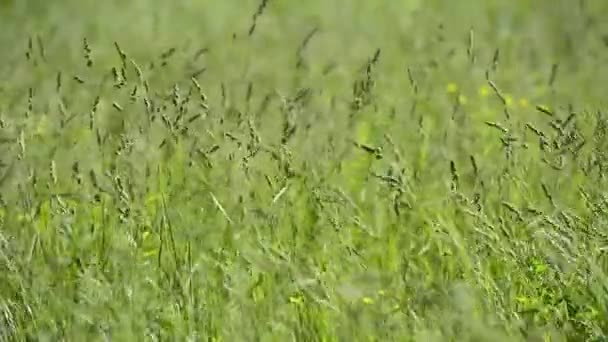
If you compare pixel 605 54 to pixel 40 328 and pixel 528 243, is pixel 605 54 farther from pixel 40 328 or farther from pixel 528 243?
pixel 40 328

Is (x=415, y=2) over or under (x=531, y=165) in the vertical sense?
over

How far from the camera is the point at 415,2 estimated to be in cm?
643

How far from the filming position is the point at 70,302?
2.56m

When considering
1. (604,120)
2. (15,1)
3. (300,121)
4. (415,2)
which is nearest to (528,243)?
(604,120)

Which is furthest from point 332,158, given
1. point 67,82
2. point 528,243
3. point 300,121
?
point 67,82

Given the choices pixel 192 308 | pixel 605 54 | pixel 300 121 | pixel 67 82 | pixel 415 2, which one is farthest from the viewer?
pixel 415 2

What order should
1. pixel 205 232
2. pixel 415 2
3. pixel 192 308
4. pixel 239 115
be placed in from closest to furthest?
1. pixel 192 308
2. pixel 205 232
3. pixel 239 115
4. pixel 415 2

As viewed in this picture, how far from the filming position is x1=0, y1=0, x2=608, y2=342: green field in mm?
2279

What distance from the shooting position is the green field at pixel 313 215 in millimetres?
2279

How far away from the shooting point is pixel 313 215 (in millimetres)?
2932

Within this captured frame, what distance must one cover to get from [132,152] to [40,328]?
59 centimetres

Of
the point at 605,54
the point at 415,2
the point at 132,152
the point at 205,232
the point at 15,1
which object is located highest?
the point at 15,1

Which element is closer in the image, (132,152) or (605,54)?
(132,152)

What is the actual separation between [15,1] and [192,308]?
5.43 m
